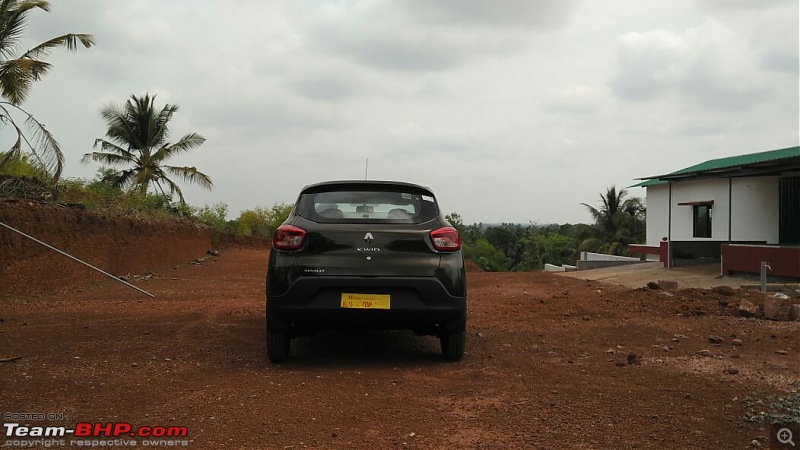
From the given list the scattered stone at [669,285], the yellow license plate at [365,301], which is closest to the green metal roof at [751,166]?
the scattered stone at [669,285]

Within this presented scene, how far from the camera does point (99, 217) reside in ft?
43.5

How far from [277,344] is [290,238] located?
927 mm

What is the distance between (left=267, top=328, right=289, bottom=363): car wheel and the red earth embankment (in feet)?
22.6

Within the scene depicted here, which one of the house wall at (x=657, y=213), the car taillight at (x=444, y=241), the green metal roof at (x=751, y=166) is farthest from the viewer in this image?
the house wall at (x=657, y=213)

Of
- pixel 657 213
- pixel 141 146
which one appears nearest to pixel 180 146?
pixel 141 146

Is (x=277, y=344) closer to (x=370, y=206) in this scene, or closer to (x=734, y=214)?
(x=370, y=206)

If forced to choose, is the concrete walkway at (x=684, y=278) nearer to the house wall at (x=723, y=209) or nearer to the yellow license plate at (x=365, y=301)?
the house wall at (x=723, y=209)

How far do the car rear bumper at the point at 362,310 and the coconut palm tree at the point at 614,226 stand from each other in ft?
96.4

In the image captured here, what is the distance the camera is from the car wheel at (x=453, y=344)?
5105 mm

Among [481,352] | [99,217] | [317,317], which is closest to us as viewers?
[317,317]

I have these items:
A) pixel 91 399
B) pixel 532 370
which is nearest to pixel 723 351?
pixel 532 370

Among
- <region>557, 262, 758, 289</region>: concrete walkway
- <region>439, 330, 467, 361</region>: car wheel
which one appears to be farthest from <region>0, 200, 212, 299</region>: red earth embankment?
<region>557, 262, 758, 289</region>: concrete walkway

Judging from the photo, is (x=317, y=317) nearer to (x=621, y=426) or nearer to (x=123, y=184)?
(x=621, y=426)

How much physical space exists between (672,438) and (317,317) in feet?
8.51
